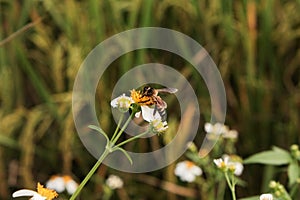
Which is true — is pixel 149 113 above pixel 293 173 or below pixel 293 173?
above

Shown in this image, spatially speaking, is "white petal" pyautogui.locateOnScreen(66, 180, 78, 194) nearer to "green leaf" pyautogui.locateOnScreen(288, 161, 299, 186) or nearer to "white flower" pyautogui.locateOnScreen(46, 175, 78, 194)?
"white flower" pyautogui.locateOnScreen(46, 175, 78, 194)

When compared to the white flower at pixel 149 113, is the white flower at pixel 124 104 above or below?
above

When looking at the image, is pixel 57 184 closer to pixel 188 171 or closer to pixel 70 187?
pixel 70 187

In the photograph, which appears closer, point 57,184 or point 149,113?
point 149,113

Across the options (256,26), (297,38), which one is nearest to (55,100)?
(256,26)

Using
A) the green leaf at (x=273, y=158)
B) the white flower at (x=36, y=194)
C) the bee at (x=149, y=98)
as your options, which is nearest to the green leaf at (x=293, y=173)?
the green leaf at (x=273, y=158)

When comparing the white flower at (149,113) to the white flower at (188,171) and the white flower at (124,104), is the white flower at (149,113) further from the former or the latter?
the white flower at (188,171)

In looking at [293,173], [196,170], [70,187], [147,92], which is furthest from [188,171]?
[147,92]
